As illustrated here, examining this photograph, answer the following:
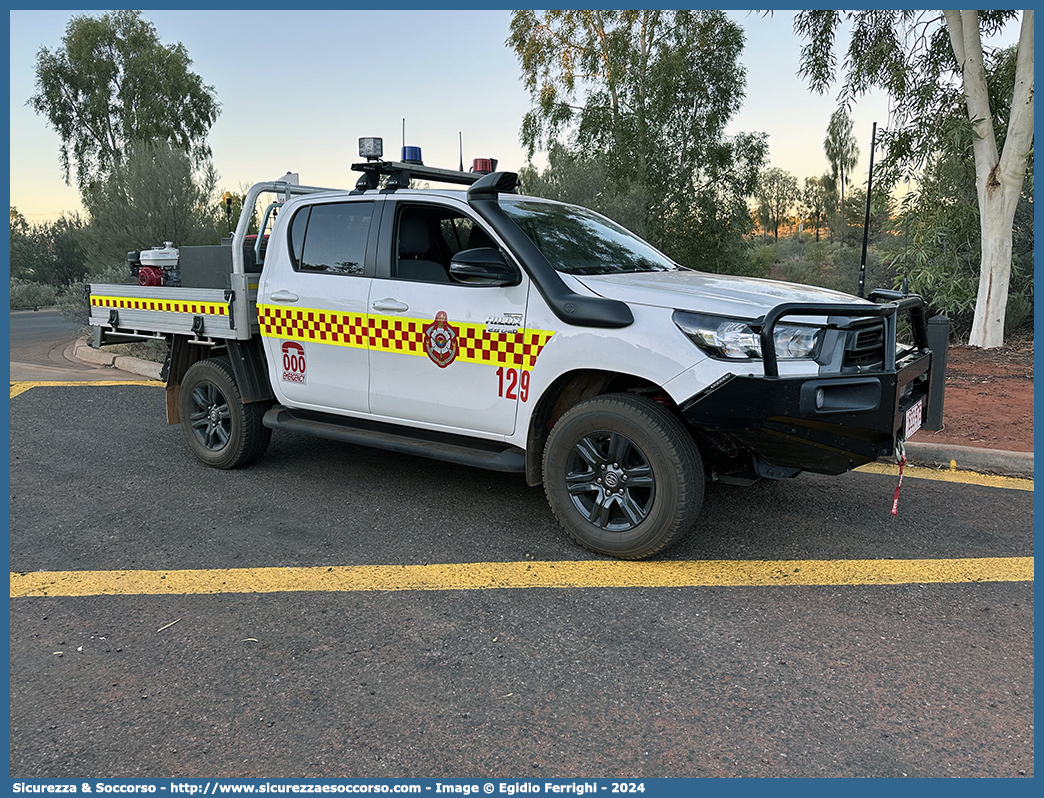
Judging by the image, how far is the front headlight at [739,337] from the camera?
12.4 ft

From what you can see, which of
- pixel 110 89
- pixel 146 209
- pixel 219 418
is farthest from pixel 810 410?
pixel 110 89

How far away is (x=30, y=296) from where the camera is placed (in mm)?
24078

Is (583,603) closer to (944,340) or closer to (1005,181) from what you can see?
(944,340)

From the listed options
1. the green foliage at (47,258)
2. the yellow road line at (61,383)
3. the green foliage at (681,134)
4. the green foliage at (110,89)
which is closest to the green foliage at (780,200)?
the green foliage at (681,134)

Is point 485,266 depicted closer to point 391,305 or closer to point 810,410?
point 391,305

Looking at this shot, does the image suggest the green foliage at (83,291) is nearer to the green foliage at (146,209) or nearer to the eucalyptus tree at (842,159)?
the green foliage at (146,209)

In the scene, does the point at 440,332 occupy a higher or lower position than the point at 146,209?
lower

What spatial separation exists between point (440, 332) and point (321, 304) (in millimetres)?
1001

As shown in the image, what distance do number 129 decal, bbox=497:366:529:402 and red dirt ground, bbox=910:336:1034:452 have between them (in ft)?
7.77

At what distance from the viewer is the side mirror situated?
4.30 meters

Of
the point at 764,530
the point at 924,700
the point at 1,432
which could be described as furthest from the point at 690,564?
the point at 1,432

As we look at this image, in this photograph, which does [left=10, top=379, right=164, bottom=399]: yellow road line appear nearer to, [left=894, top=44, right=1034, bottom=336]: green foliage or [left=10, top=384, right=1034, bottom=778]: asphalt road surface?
[left=10, top=384, right=1034, bottom=778]: asphalt road surface

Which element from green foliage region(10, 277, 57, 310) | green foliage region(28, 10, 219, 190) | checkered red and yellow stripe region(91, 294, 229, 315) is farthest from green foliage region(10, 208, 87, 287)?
checkered red and yellow stripe region(91, 294, 229, 315)

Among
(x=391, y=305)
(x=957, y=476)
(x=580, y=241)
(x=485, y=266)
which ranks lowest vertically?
(x=957, y=476)
